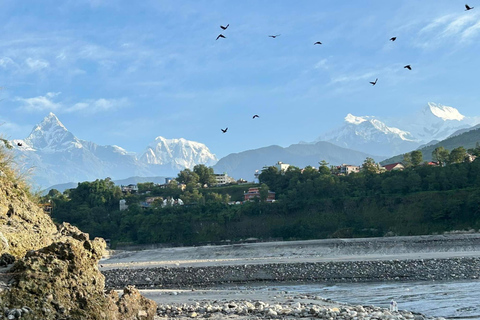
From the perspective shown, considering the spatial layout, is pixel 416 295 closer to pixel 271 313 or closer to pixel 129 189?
pixel 271 313

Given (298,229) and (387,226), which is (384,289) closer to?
(387,226)

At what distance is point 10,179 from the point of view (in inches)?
630

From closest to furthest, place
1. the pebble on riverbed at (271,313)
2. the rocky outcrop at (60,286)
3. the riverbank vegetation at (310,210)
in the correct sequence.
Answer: the rocky outcrop at (60,286) < the pebble on riverbed at (271,313) < the riverbank vegetation at (310,210)

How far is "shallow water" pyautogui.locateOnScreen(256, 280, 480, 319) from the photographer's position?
62.1ft

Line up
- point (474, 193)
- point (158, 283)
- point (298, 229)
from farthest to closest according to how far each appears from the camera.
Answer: point (298, 229) → point (474, 193) → point (158, 283)

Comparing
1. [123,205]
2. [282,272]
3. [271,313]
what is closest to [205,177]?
[123,205]

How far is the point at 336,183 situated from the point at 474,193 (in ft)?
71.8

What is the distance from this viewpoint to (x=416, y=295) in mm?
22609

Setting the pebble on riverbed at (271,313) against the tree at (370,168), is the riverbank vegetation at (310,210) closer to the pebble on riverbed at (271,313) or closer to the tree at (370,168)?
the tree at (370,168)

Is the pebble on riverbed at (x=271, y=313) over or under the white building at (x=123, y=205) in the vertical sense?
under

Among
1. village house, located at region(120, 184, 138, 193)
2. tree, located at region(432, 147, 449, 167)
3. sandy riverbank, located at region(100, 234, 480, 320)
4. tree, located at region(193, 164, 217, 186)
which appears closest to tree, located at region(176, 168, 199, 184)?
tree, located at region(193, 164, 217, 186)

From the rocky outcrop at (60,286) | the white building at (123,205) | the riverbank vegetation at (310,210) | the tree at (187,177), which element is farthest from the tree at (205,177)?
the rocky outcrop at (60,286)

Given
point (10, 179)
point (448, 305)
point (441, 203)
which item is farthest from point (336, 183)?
point (10, 179)

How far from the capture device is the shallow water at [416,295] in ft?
62.1
